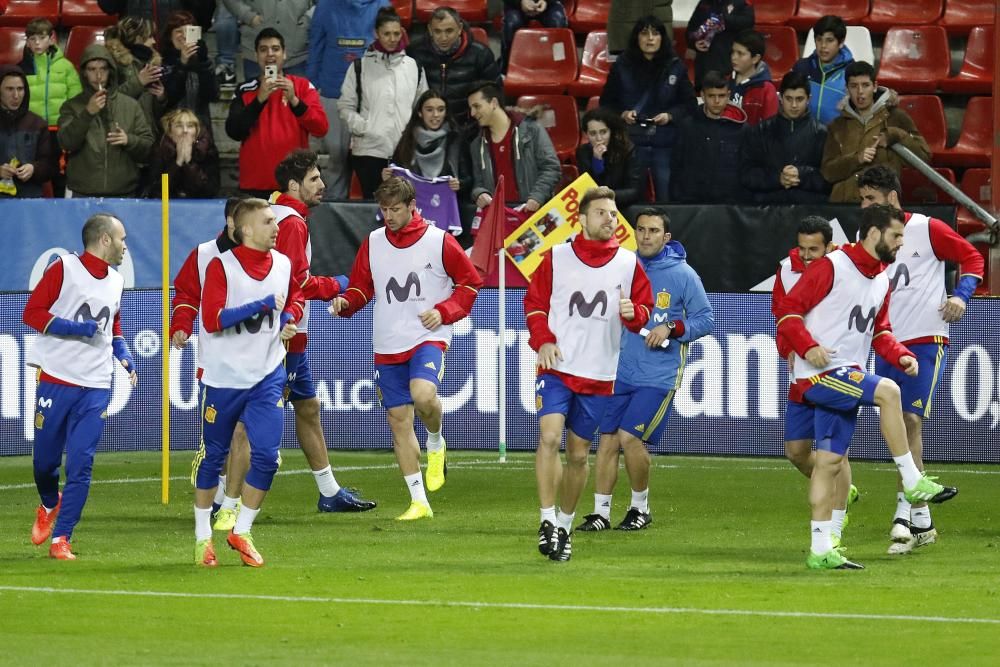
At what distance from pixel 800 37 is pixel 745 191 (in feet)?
15.8

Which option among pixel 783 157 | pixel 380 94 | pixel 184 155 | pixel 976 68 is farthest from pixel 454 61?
pixel 976 68

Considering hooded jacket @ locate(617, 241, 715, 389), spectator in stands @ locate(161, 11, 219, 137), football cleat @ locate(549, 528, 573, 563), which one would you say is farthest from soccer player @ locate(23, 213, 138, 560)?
spectator in stands @ locate(161, 11, 219, 137)

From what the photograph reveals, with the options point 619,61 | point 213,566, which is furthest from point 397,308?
point 619,61

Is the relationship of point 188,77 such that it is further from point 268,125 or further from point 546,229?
point 546,229

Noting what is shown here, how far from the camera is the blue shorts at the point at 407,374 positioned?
13.5 m

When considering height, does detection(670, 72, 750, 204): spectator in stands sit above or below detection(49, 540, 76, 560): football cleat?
above

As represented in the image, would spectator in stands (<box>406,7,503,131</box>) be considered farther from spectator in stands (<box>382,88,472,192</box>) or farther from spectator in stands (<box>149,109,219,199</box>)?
spectator in stands (<box>149,109,219,199</box>)

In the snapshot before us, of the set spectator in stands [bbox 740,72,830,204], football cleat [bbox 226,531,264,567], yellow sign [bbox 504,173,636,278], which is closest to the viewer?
football cleat [bbox 226,531,264,567]

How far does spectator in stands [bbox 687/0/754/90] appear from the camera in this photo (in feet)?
66.3

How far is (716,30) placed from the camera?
20.5 metres

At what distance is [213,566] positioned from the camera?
10930 millimetres

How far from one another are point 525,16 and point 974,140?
5.26 meters

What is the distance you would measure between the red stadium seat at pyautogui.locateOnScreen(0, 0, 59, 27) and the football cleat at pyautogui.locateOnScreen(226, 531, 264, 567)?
13.6m

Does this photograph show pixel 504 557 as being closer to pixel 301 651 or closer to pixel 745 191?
pixel 301 651
